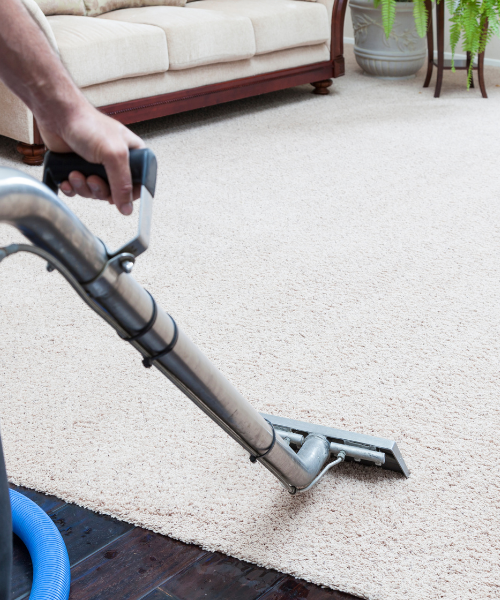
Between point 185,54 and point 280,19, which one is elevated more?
point 280,19

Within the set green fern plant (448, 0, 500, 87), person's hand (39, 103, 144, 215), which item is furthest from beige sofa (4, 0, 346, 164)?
person's hand (39, 103, 144, 215)

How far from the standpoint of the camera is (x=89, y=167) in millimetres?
647

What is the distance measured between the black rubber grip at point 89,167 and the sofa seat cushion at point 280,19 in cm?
289

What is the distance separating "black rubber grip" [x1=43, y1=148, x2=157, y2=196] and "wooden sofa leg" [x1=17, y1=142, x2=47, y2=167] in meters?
2.17

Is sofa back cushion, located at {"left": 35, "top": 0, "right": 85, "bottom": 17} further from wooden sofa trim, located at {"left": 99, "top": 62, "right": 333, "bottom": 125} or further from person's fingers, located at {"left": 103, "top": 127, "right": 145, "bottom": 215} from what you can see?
person's fingers, located at {"left": 103, "top": 127, "right": 145, "bottom": 215}

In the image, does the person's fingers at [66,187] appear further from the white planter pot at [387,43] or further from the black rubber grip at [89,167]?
the white planter pot at [387,43]

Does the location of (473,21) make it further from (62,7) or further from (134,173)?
(134,173)

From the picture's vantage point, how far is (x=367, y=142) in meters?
3.03

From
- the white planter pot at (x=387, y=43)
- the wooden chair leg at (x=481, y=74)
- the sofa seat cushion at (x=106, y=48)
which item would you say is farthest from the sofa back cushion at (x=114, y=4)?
the wooden chair leg at (x=481, y=74)

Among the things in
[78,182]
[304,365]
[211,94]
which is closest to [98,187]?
[78,182]

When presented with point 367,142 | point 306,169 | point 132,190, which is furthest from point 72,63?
point 132,190

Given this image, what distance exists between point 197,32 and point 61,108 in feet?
8.64

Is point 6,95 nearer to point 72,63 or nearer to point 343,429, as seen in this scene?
point 72,63

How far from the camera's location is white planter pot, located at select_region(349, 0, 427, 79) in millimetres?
3959
